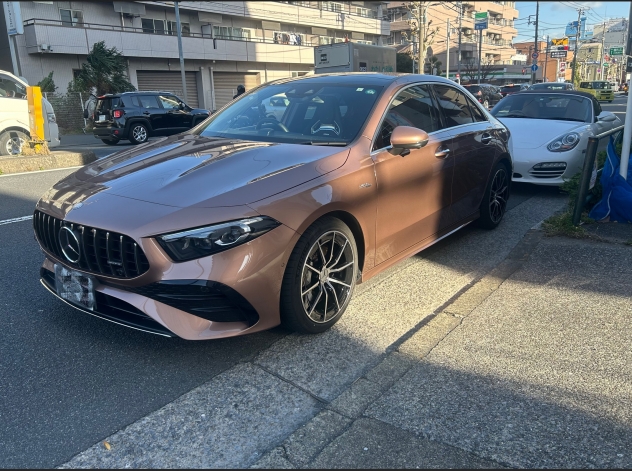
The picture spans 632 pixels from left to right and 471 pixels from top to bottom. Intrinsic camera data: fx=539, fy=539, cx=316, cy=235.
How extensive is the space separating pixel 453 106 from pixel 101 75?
1065 inches

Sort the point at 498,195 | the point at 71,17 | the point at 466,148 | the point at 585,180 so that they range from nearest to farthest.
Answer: the point at 466,148 → the point at 585,180 → the point at 498,195 → the point at 71,17

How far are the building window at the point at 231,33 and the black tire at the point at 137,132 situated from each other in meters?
25.8

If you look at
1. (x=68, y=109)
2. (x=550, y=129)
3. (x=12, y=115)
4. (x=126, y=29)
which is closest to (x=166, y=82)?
(x=126, y=29)

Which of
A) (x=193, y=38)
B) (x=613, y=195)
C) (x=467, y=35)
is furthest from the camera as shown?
(x=467, y=35)

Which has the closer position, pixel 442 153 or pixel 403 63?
pixel 442 153

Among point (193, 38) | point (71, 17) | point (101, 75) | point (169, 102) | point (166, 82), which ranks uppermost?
point (71, 17)

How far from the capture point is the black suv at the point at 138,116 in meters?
16.7


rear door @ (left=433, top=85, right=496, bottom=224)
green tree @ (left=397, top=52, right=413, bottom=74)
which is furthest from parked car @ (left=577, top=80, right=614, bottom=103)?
rear door @ (left=433, top=85, right=496, bottom=224)

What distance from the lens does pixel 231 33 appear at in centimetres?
4216

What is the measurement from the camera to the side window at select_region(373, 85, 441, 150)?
13.0 feet

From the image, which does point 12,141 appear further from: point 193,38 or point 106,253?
point 193,38

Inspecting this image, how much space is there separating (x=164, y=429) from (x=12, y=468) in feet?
2.05

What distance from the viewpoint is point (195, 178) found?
319 cm

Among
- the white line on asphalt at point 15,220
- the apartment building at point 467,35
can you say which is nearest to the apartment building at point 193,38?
the apartment building at point 467,35
